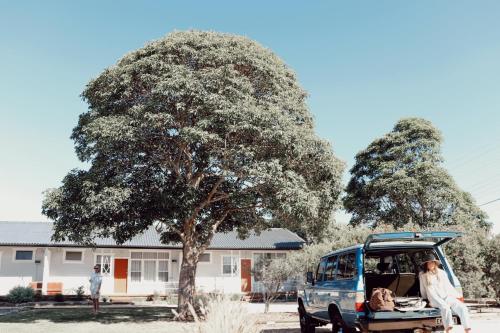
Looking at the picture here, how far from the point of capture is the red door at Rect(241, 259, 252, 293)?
34281 mm

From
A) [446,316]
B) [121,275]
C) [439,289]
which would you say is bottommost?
[446,316]

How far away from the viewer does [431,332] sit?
856 centimetres

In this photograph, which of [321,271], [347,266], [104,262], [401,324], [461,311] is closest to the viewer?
[401,324]

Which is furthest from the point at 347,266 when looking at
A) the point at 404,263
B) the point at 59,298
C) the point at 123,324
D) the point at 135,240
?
the point at 135,240

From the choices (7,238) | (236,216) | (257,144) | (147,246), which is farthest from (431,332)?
(7,238)

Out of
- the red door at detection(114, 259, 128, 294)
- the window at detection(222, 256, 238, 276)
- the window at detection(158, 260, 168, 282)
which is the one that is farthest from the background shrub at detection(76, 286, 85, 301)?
the window at detection(222, 256, 238, 276)

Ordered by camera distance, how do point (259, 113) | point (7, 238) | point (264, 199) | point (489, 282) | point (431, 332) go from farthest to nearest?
point (7, 238) → point (489, 282) → point (264, 199) → point (259, 113) → point (431, 332)

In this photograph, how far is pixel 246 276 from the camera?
113 feet

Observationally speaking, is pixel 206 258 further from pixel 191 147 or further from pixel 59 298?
pixel 191 147

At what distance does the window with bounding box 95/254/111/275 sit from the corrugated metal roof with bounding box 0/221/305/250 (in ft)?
3.28

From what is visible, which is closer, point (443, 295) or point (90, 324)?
point (443, 295)

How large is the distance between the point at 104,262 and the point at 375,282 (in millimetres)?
25938

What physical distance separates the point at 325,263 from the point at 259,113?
5909 mm

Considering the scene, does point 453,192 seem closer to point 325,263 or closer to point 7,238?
point 325,263
